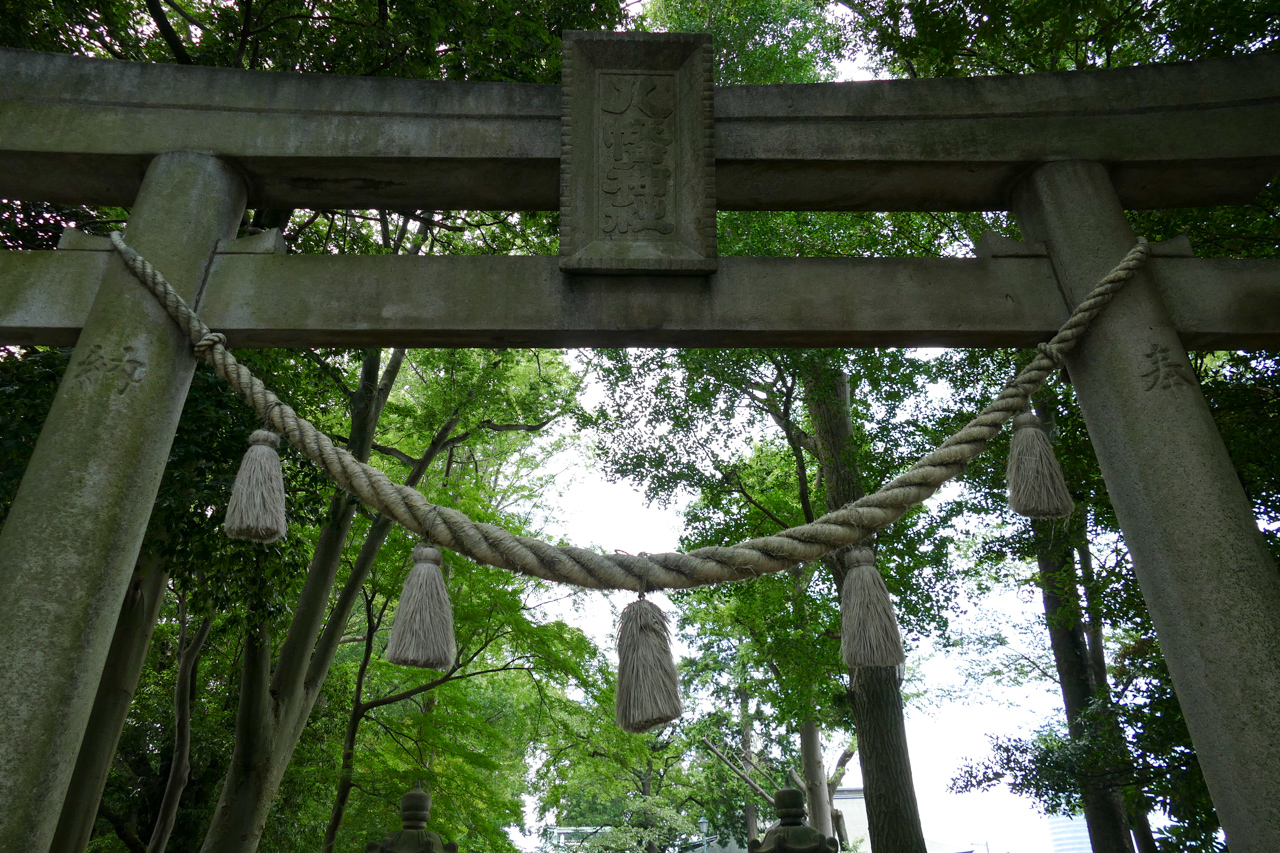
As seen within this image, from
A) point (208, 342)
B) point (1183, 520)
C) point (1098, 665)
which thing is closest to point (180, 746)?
point (208, 342)

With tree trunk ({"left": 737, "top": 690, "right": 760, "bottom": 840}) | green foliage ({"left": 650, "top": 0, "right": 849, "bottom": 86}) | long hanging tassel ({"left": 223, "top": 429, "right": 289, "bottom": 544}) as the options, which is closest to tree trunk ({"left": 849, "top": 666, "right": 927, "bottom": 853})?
long hanging tassel ({"left": 223, "top": 429, "right": 289, "bottom": 544})

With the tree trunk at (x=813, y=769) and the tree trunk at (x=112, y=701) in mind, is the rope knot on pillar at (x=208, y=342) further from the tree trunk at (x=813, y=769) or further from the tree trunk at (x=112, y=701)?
the tree trunk at (x=813, y=769)

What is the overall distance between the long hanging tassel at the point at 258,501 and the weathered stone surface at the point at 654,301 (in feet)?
1.55

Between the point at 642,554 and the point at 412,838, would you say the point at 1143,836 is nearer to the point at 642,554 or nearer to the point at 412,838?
the point at 412,838

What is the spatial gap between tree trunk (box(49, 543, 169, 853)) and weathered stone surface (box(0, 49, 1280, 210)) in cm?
308

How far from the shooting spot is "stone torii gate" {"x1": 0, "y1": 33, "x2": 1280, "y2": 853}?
2.18 m

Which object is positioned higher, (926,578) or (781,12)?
(781,12)

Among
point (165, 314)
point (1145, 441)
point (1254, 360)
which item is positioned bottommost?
point (1145, 441)

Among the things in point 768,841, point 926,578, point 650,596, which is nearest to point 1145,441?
point 650,596

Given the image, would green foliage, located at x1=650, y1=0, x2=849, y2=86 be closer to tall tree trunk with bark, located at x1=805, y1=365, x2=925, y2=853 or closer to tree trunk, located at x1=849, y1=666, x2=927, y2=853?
tall tree trunk with bark, located at x1=805, y1=365, x2=925, y2=853

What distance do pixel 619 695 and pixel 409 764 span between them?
808 centimetres

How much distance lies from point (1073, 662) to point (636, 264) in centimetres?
882

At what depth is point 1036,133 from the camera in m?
2.93

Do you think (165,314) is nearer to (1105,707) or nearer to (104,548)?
(104,548)
